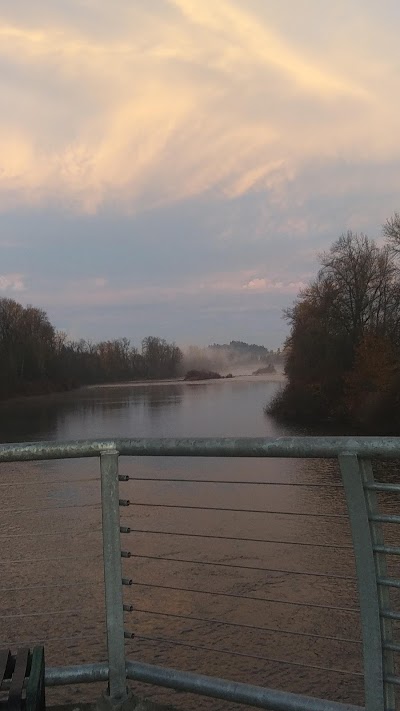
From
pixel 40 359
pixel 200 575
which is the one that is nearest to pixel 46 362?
pixel 40 359

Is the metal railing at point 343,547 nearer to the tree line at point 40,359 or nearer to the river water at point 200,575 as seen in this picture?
the river water at point 200,575

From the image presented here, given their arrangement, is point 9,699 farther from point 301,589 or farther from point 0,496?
point 0,496

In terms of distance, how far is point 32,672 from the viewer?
2.21 metres

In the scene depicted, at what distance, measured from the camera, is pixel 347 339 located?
4025 centimetres

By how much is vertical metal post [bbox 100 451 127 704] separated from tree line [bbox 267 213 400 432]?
32.1 metres

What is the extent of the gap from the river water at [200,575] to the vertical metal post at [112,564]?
0.38 feet

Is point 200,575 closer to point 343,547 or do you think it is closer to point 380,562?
point 343,547

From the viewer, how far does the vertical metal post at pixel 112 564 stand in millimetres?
2465

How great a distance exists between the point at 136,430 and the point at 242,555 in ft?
78.9

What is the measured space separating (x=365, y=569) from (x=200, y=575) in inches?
248

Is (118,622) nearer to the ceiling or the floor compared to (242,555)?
nearer to the ceiling

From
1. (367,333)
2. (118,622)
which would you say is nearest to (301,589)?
(118,622)

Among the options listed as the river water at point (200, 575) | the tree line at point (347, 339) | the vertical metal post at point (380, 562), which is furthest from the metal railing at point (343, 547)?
the tree line at point (347, 339)

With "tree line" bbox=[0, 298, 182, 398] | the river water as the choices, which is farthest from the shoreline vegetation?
the river water
